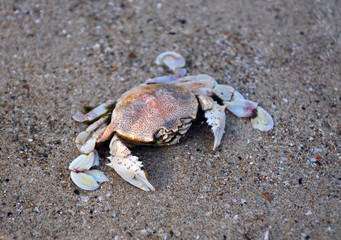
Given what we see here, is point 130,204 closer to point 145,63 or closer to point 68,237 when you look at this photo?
point 68,237

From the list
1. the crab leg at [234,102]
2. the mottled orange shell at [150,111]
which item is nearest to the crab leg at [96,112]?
the mottled orange shell at [150,111]

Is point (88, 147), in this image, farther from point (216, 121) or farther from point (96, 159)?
point (216, 121)

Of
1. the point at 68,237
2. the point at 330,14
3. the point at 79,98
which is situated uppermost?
the point at 330,14

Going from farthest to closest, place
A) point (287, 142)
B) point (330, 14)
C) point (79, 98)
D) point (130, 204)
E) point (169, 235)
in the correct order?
point (330, 14), point (79, 98), point (287, 142), point (130, 204), point (169, 235)

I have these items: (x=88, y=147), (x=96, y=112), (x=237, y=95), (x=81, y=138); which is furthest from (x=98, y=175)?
(x=237, y=95)

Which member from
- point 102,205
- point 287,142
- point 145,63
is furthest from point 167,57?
point 102,205

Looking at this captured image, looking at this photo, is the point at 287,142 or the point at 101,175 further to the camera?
the point at 287,142

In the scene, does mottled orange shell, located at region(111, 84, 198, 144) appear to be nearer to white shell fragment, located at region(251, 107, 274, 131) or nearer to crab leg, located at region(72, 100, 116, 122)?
crab leg, located at region(72, 100, 116, 122)

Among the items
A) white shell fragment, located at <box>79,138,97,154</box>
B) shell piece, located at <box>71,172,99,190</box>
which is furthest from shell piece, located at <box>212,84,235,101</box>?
shell piece, located at <box>71,172,99,190</box>
